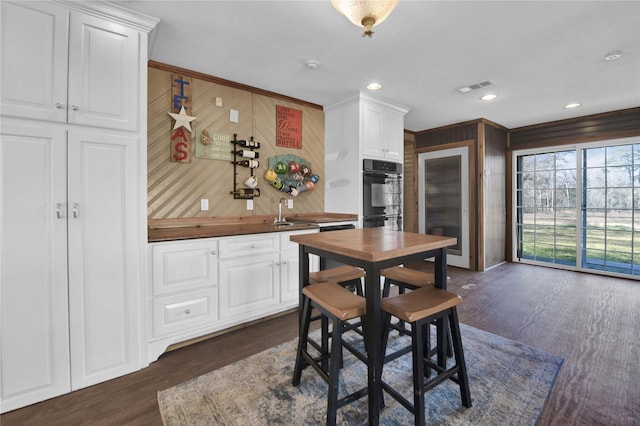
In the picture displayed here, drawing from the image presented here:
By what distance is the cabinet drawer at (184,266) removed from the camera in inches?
86.1

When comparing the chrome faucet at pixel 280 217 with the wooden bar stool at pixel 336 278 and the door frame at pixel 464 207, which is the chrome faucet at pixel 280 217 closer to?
the wooden bar stool at pixel 336 278

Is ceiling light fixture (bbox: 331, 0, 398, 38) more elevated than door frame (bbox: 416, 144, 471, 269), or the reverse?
ceiling light fixture (bbox: 331, 0, 398, 38)

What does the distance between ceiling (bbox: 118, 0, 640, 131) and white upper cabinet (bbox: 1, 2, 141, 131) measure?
0.34 meters

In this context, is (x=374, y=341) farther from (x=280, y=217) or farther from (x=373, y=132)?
(x=373, y=132)

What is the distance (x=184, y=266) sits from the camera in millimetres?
2297

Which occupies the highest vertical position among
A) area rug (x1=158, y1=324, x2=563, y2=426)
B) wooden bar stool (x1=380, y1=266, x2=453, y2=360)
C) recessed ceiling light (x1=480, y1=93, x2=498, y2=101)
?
recessed ceiling light (x1=480, y1=93, x2=498, y2=101)

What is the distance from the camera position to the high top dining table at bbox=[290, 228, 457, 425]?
143 centimetres

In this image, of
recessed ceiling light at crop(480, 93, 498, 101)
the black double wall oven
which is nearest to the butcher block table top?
the black double wall oven

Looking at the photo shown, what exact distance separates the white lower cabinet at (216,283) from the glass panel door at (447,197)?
3385mm

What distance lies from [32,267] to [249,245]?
55.3 inches

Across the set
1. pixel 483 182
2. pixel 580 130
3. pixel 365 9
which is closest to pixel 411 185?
pixel 483 182

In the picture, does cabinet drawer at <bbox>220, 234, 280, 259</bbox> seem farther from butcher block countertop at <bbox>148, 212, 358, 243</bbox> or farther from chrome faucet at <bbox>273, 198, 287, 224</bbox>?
chrome faucet at <bbox>273, 198, 287, 224</bbox>

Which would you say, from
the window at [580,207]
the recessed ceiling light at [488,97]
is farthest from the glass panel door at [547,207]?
the recessed ceiling light at [488,97]

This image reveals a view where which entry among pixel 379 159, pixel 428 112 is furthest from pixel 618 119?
pixel 379 159
